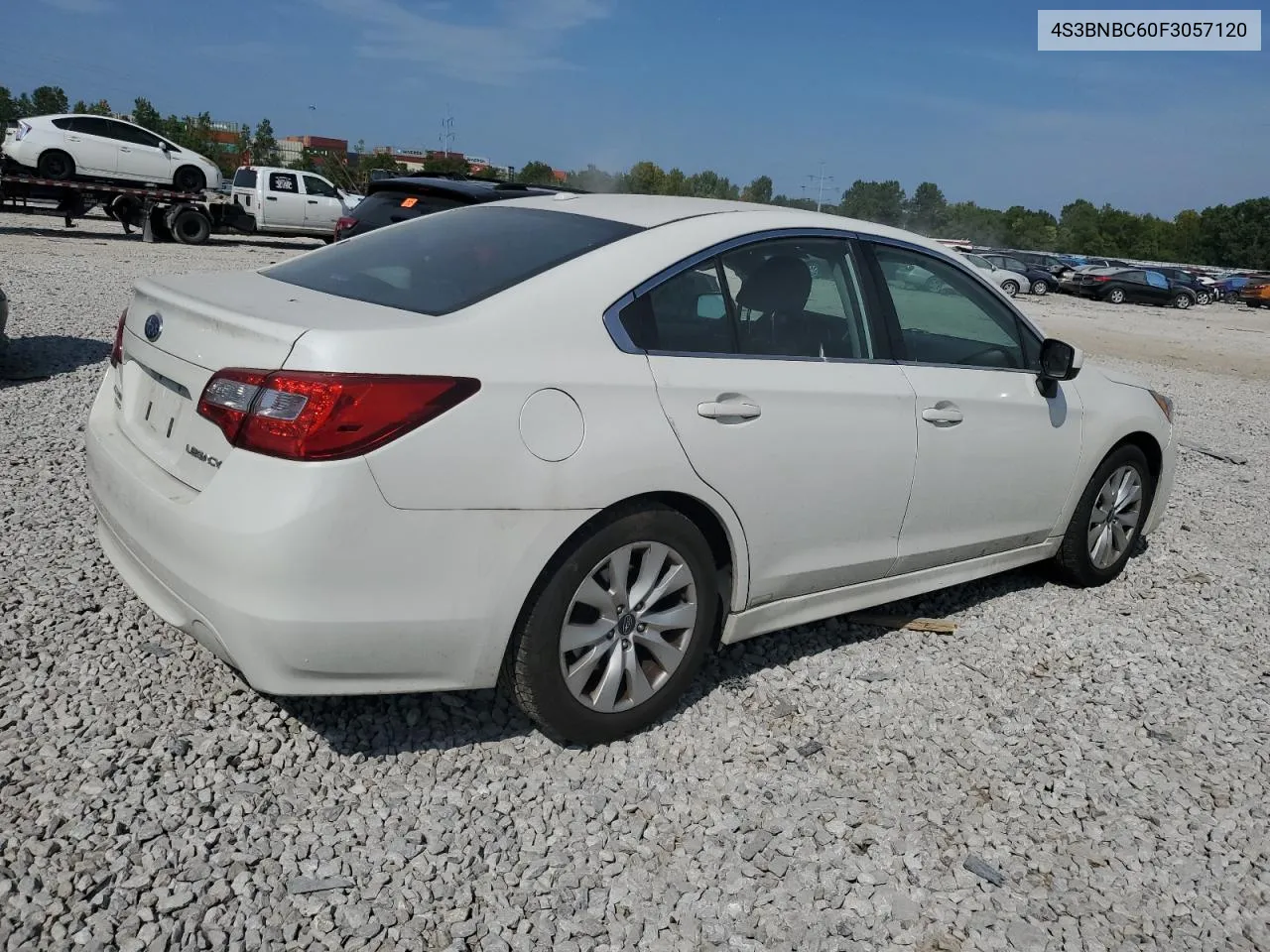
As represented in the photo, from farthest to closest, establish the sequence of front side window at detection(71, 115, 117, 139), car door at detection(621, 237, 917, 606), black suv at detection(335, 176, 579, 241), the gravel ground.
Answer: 1. front side window at detection(71, 115, 117, 139)
2. black suv at detection(335, 176, 579, 241)
3. car door at detection(621, 237, 917, 606)
4. the gravel ground

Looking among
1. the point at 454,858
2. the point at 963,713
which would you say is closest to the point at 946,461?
the point at 963,713

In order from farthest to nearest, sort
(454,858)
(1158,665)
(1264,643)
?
1. (1264,643)
2. (1158,665)
3. (454,858)

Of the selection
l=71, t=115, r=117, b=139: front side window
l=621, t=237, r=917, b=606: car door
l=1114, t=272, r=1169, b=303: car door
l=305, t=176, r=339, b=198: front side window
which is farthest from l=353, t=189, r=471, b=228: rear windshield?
l=1114, t=272, r=1169, b=303: car door

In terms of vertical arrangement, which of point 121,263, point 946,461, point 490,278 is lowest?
point 121,263

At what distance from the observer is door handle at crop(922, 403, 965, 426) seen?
3754 millimetres

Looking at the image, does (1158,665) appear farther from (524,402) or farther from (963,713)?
(524,402)

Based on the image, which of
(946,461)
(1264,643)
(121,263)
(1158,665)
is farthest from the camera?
(121,263)

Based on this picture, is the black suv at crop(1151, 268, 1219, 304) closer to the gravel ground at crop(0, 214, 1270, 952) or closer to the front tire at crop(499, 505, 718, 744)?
the gravel ground at crop(0, 214, 1270, 952)

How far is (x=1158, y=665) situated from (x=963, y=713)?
111cm

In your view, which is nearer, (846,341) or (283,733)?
(283,733)

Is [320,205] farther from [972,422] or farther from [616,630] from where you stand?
[616,630]

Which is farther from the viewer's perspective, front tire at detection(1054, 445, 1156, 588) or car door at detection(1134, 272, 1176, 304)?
car door at detection(1134, 272, 1176, 304)

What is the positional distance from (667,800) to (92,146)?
944 inches

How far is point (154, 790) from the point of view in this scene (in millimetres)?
2781
